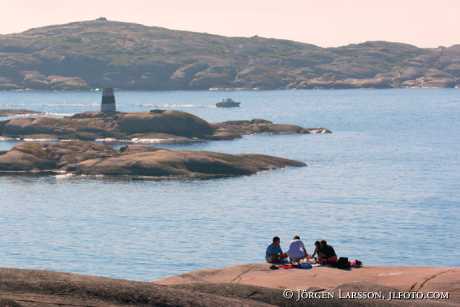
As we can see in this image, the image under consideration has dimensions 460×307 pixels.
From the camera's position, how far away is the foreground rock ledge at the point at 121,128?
160 m

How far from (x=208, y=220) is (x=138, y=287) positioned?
2550 inches

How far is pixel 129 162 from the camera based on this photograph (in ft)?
395

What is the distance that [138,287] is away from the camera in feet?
84.7

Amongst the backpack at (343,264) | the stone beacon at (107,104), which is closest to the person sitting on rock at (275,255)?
the backpack at (343,264)

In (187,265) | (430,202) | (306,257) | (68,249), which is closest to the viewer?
(306,257)

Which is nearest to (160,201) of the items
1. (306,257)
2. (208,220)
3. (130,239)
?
(208,220)

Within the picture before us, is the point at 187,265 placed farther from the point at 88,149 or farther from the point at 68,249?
the point at 88,149

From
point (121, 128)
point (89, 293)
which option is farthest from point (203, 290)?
point (121, 128)

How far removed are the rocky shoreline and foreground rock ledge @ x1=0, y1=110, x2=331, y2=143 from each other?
123274 mm

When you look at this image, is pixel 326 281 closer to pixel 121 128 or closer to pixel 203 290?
pixel 203 290

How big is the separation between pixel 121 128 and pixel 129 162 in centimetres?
4428

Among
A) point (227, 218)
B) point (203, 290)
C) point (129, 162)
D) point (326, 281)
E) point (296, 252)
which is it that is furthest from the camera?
point (129, 162)

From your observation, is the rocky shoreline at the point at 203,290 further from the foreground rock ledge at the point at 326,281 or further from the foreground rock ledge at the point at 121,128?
the foreground rock ledge at the point at 121,128

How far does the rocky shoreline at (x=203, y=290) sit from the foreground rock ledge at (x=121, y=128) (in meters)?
123
